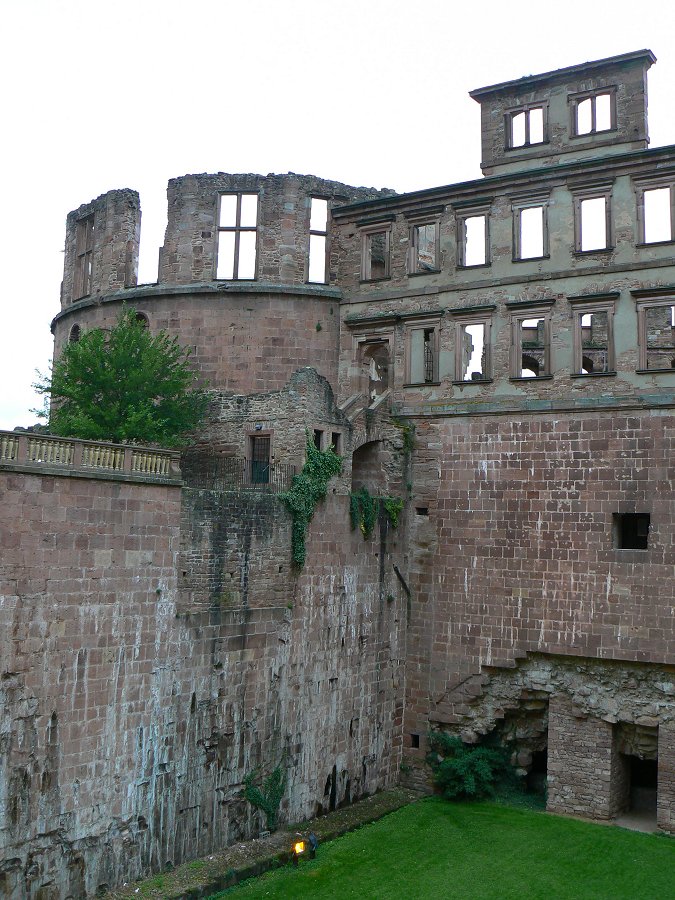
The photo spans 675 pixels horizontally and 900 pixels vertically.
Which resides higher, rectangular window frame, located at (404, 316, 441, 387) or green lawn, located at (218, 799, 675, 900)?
rectangular window frame, located at (404, 316, 441, 387)

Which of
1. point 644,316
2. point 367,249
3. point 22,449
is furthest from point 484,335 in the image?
point 22,449

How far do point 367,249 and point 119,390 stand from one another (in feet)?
27.0

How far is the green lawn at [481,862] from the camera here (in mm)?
17987

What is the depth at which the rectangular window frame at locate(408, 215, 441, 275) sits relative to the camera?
25766 millimetres

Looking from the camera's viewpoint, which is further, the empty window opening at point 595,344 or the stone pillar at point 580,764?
the empty window opening at point 595,344

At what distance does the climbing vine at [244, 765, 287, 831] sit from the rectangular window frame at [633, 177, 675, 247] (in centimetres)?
1458

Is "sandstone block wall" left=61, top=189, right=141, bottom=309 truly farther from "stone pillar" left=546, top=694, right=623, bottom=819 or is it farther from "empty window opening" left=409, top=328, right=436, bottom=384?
"stone pillar" left=546, top=694, right=623, bottom=819

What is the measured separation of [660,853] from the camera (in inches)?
785

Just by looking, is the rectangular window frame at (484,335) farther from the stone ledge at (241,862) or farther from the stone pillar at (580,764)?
the stone ledge at (241,862)

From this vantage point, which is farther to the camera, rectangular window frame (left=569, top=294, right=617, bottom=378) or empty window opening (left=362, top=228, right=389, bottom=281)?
empty window opening (left=362, top=228, right=389, bottom=281)

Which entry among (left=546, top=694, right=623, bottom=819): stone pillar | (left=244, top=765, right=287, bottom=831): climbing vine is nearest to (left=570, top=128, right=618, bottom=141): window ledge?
(left=546, top=694, right=623, bottom=819): stone pillar

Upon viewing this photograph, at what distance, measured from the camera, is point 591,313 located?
77.2ft

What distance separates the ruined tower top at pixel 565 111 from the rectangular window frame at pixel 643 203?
1810 millimetres

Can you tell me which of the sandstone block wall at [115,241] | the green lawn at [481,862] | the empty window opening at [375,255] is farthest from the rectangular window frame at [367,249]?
the green lawn at [481,862]
